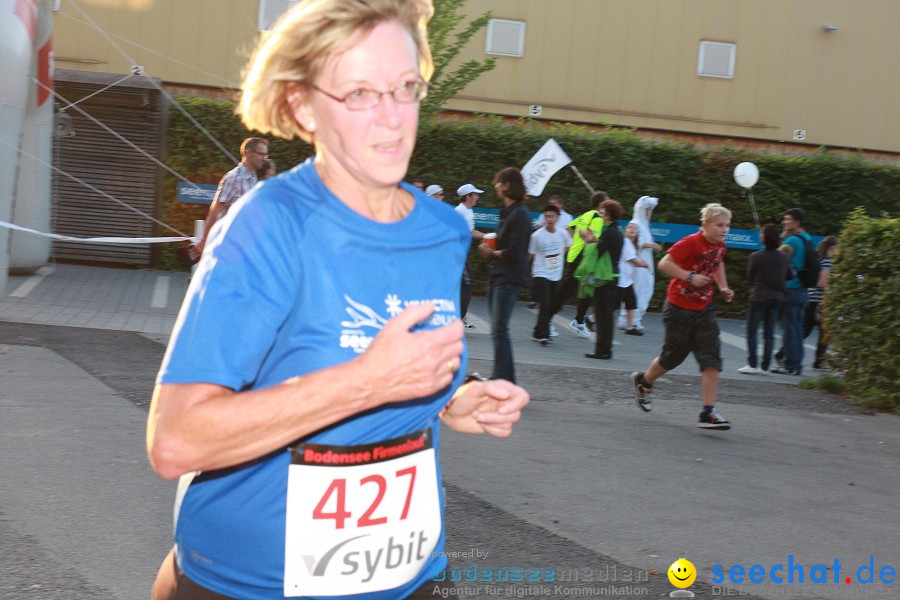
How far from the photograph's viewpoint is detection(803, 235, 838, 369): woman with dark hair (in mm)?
13320

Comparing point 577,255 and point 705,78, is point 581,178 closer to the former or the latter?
point 577,255

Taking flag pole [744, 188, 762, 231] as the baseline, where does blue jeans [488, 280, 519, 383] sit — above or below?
below

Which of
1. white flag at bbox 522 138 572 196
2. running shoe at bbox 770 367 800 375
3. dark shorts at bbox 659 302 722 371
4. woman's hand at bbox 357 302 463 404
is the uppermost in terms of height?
white flag at bbox 522 138 572 196

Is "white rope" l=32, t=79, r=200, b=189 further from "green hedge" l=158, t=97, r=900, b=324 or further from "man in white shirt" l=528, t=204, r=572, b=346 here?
"man in white shirt" l=528, t=204, r=572, b=346

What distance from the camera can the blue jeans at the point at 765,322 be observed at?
12.9 m

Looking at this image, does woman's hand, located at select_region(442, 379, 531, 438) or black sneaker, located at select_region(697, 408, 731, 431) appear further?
black sneaker, located at select_region(697, 408, 731, 431)

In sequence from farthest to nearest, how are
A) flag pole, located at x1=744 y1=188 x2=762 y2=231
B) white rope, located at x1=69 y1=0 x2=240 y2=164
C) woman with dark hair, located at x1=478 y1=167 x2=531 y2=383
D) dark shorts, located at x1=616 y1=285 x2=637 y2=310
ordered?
flag pole, located at x1=744 y1=188 x2=762 y2=231
white rope, located at x1=69 y1=0 x2=240 y2=164
dark shorts, located at x1=616 y1=285 x2=637 y2=310
woman with dark hair, located at x1=478 y1=167 x2=531 y2=383

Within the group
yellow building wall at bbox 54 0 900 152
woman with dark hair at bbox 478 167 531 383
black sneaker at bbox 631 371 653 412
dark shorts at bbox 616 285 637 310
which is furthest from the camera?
yellow building wall at bbox 54 0 900 152

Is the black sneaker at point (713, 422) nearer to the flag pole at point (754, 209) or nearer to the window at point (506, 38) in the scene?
the flag pole at point (754, 209)

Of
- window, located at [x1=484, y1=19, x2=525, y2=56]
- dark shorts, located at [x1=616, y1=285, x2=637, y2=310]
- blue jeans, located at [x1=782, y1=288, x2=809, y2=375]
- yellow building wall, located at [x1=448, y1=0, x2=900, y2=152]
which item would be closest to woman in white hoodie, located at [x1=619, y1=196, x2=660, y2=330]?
dark shorts, located at [x1=616, y1=285, x2=637, y2=310]

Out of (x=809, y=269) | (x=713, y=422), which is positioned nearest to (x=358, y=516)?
(x=713, y=422)

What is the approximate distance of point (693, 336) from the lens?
8.77 meters

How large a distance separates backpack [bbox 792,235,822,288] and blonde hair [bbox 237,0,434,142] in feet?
39.5

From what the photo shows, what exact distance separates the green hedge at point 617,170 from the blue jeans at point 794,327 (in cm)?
653
